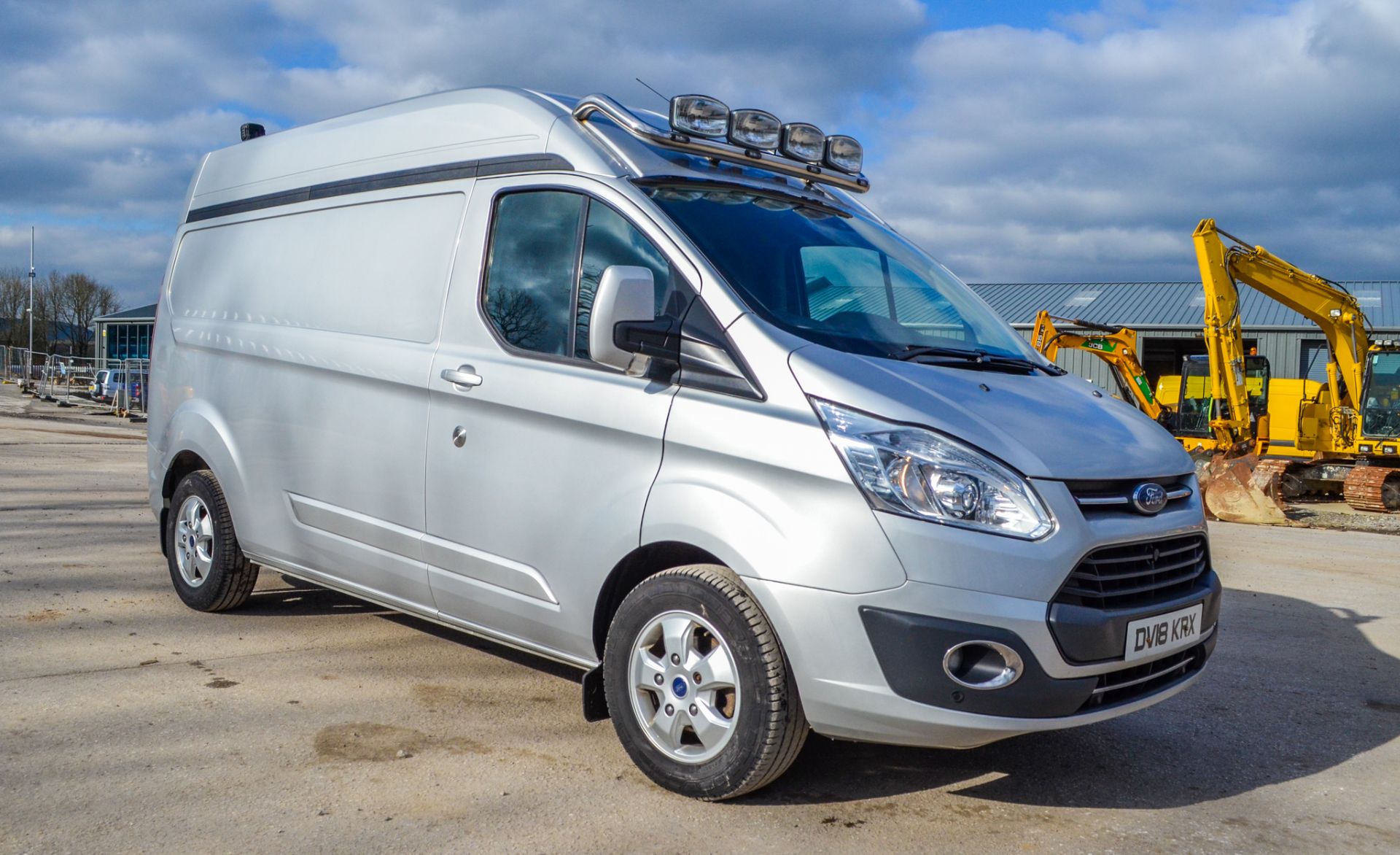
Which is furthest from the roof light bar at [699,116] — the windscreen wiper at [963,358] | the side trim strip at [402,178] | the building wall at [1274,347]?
the building wall at [1274,347]

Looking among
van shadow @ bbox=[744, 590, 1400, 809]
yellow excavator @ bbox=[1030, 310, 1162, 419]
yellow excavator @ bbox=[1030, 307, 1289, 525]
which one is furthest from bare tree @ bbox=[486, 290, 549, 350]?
yellow excavator @ bbox=[1030, 310, 1162, 419]

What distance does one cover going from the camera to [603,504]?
368cm

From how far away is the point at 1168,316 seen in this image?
126 ft

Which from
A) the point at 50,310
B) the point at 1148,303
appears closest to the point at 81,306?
the point at 50,310

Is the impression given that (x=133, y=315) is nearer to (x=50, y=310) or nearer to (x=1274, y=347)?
(x=50, y=310)

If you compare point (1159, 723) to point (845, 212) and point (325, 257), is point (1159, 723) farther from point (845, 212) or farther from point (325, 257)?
point (325, 257)

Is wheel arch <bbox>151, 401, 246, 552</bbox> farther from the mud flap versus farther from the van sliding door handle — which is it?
the mud flap

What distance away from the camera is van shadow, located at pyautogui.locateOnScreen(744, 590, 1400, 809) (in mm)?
3727

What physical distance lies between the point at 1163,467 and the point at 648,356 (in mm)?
1660

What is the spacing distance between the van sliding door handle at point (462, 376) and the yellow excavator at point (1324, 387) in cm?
1522

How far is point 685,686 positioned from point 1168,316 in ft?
127

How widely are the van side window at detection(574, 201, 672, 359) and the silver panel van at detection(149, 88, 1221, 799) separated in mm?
11

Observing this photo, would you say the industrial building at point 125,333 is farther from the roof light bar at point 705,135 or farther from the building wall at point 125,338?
the roof light bar at point 705,135

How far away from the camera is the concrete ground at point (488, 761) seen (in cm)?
326
